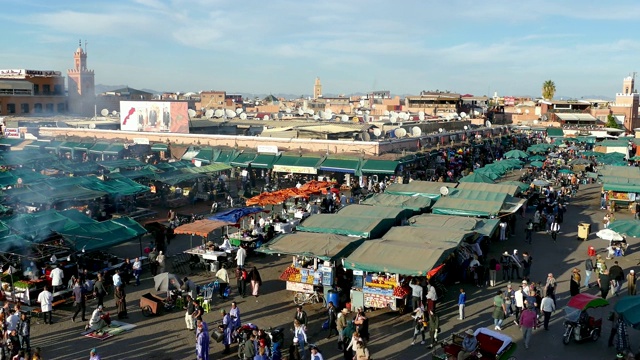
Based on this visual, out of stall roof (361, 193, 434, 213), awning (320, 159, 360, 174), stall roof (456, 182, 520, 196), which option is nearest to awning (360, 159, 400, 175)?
awning (320, 159, 360, 174)

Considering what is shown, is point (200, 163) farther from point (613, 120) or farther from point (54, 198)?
point (613, 120)

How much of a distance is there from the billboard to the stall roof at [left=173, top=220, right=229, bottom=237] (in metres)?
21.9

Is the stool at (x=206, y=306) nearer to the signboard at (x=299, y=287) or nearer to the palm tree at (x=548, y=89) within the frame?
the signboard at (x=299, y=287)

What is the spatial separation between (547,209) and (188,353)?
18981mm

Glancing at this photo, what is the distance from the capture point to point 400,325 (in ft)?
43.7

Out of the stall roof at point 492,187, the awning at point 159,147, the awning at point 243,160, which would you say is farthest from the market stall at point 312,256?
the awning at point 159,147

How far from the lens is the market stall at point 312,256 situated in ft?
47.5

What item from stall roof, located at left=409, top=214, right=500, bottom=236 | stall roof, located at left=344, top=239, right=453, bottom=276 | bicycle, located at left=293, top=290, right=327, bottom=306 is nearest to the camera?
stall roof, located at left=344, top=239, right=453, bottom=276

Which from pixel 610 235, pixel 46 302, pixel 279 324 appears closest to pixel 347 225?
pixel 279 324

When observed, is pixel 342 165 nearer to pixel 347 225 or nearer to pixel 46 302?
pixel 347 225

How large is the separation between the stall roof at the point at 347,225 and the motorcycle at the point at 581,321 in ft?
20.1

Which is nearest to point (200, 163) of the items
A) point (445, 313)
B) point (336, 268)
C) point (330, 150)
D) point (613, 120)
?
point (330, 150)

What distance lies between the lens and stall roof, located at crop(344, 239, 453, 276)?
13.4 meters

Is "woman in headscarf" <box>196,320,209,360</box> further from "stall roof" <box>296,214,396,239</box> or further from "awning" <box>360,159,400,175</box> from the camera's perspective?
"awning" <box>360,159,400,175</box>
